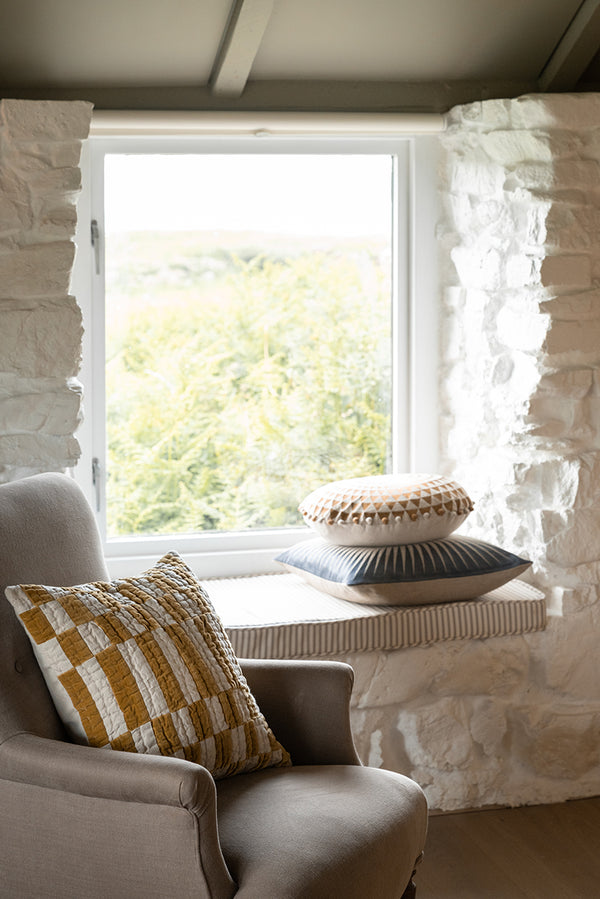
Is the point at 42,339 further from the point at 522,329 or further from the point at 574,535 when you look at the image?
the point at 574,535

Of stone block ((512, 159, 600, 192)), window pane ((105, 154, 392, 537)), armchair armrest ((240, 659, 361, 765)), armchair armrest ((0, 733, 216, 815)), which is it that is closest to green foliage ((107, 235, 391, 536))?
window pane ((105, 154, 392, 537))

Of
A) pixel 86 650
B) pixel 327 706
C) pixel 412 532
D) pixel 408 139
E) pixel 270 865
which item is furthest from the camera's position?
pixel 408 139

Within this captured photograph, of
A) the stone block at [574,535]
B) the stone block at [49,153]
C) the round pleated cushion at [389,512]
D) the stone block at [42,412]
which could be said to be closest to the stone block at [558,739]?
the stone block at [574,535]

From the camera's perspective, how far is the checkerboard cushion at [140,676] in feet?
Answer: 5.26

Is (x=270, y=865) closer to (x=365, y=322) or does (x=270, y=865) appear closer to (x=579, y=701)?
(x=579, y=701)

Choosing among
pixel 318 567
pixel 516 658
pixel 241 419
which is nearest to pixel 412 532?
pixel 318 567

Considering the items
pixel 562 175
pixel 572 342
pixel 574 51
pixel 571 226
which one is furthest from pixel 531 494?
pixel 574 51

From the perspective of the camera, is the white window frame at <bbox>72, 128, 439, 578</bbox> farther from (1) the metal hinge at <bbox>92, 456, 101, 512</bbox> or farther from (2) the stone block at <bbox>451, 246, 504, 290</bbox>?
(2) the stone block at <bbox>451, 246, 504, 290</bbox>

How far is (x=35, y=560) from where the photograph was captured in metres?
1.85

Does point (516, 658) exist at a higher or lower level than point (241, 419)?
lower

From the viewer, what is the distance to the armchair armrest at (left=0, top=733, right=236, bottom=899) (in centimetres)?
142

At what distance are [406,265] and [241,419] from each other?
70 cm

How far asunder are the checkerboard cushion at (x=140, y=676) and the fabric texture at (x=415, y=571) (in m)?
0.75

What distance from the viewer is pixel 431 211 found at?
9.87ft
